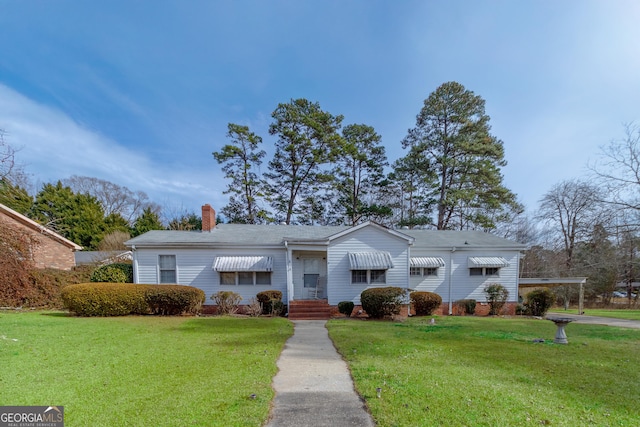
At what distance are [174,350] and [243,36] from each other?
11.7 m

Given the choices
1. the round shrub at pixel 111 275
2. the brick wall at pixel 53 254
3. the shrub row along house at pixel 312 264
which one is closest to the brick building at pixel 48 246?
the brick wall at pixel 53 254

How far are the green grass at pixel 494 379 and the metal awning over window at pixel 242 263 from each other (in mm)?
7041

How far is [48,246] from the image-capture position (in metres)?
17.9

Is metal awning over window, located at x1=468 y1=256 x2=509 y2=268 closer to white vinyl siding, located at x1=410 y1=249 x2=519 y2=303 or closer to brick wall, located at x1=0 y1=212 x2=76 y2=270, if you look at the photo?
white vinyl siding, located at x1=410 y1=249 x2=519 y2=303

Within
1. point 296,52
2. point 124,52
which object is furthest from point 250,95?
point 124,52

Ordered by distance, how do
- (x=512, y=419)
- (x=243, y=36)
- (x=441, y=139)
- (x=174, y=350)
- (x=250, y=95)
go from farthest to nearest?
1. (x=441, y=139)
2. (x=250, y=95)
3. (x=243, y=36)
4. (x=174, y=350)
5. (x=512, y=419)

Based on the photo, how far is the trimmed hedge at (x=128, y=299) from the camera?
37.2 ft

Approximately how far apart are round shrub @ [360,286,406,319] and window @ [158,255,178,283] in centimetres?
996

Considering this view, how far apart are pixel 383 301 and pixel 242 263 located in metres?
7.25

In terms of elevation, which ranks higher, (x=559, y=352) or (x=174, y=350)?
(x=174, y=350)

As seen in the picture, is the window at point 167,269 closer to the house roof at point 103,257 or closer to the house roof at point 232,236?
the house roof at point 232,236

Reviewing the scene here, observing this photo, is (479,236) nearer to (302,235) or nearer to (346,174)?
(302,235)

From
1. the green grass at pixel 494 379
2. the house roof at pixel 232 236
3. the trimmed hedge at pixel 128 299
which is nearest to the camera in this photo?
the green grass at pixel 494 379

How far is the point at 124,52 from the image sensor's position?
10508 millimetres
